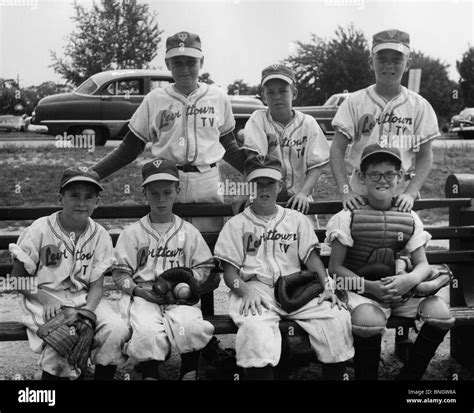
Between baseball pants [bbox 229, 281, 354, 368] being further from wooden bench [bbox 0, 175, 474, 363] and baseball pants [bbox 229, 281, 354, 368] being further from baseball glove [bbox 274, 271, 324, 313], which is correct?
wooden bench [bbox 0, 175, 474, 363]

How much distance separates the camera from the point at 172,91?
4.06 meters

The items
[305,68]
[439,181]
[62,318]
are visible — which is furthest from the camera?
[305,68]

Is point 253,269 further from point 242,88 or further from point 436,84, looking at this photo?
point 436,84

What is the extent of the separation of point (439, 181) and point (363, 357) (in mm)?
6630

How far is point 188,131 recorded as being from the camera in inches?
157

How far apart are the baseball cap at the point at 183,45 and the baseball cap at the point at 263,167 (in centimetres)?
72

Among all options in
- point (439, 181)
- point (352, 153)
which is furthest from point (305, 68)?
point (352, 153)

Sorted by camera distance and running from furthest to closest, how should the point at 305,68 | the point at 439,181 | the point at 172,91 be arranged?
the point at 305,68
the point at 439,181
the point at 172,91

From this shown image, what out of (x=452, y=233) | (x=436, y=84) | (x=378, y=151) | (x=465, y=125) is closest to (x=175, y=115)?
(x=378, y=151)

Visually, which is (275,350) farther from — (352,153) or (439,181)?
(439,181)

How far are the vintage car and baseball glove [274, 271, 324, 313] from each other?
25.9 ft

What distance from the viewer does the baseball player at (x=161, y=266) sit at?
10.9 ft

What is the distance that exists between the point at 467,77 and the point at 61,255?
22.0m

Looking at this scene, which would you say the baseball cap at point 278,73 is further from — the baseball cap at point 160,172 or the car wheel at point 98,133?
the car wheel at point 98,133
